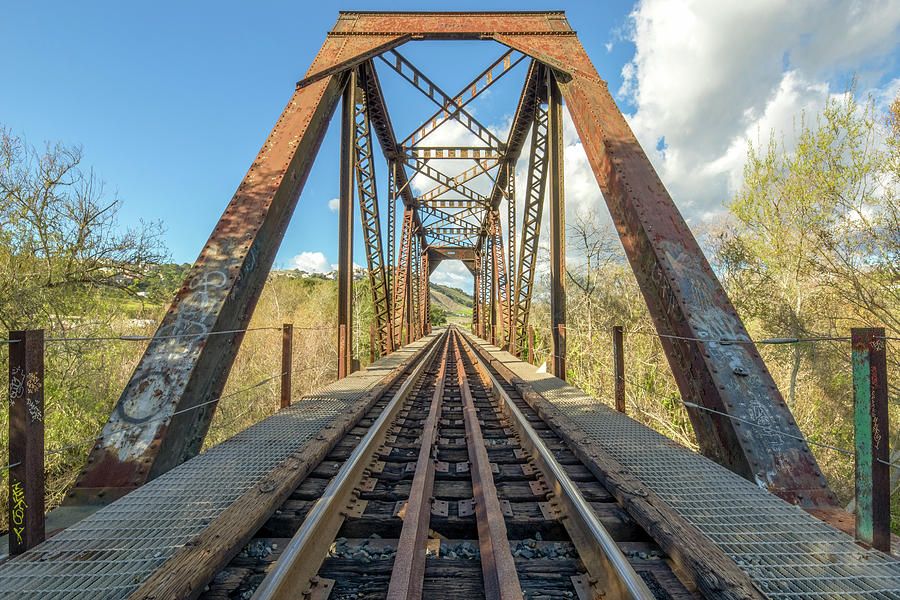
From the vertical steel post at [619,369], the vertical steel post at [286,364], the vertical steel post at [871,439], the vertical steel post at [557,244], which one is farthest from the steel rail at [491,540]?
the vertical steel post at [557,244]

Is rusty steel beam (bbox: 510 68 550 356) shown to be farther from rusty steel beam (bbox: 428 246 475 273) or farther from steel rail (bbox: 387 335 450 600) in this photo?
rusty steel beam (bbox: 428 246 475 273)

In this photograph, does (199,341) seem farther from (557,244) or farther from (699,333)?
(557,244)

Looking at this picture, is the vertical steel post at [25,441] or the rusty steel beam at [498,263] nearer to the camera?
the vertical steel post at [25,441]

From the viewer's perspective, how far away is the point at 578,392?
5.19m

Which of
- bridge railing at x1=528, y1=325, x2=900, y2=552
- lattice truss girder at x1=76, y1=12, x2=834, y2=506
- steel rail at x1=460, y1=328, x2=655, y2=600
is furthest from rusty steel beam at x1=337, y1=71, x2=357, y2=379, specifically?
bridge railing at x1=528, y1=325, x2=900, y2=552

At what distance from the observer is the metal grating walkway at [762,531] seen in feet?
5.09

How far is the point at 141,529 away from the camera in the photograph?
1.93 m

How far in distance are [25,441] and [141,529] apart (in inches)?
26.6

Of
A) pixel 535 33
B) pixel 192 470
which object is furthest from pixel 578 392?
pixel 535 33

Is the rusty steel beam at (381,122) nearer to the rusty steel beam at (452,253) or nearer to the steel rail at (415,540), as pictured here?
the steel rail at (415,540)

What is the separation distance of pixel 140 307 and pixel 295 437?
7887 mm

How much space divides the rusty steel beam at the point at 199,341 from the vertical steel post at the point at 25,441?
2.22ft

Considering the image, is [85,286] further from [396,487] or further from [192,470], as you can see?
[396,487]

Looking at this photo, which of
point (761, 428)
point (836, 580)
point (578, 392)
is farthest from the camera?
point (578, 392)
